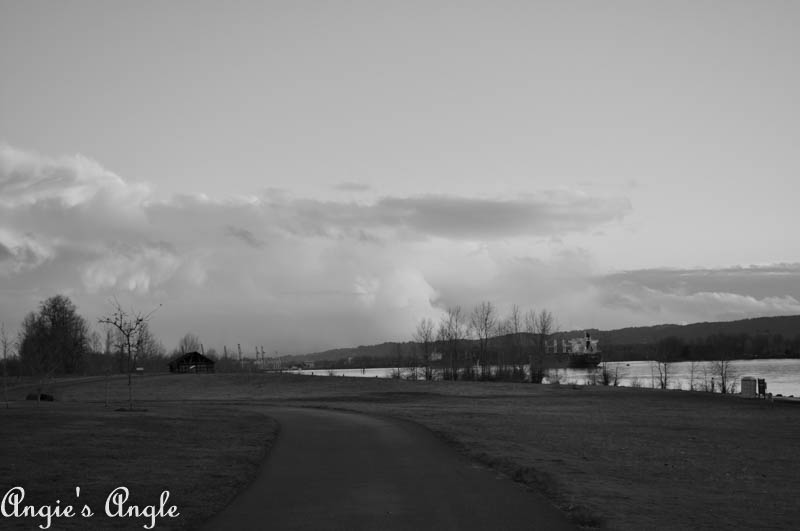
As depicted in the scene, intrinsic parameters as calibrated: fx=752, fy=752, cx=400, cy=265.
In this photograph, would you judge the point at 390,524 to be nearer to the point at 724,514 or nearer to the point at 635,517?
the point at 635,517

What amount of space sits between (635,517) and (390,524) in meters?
3.83

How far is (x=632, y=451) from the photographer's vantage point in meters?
21.8

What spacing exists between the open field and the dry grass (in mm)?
170

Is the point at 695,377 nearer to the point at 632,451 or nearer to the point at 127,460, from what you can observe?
the point at 632,451

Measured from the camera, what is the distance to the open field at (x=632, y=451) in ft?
41.8

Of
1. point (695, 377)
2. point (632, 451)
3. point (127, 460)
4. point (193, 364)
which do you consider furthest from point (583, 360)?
point (127, 460)

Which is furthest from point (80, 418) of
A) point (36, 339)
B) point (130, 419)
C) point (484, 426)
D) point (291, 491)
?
point (36, 339)

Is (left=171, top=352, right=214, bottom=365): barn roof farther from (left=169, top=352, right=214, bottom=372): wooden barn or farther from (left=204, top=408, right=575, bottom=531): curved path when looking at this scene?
(left=204, top=408, right=575, bottom=531): curved path

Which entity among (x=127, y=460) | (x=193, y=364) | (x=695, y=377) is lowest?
(x=695, y=377)

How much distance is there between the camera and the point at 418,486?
1416 cm

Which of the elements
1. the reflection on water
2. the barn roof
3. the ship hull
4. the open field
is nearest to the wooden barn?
the barn roof

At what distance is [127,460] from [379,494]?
7148mm

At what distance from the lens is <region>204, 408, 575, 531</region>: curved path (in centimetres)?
1105

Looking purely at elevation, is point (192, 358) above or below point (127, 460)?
below
